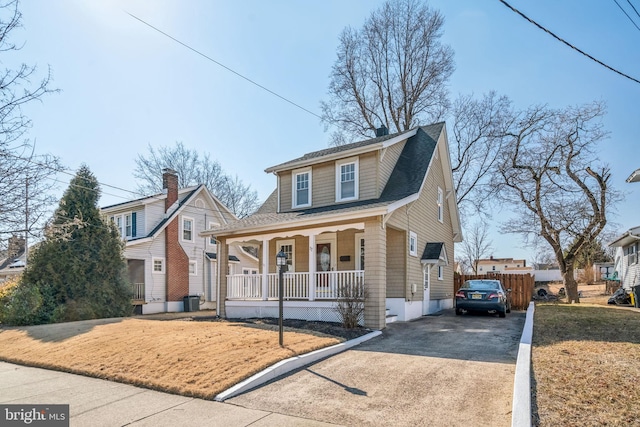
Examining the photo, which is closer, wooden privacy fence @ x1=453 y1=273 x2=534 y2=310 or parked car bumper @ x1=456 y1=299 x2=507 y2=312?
parked car bumper @ x1=456 y1=299 x2=507 y2=312

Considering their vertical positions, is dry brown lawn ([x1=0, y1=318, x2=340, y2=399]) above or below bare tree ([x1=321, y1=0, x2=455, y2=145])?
below

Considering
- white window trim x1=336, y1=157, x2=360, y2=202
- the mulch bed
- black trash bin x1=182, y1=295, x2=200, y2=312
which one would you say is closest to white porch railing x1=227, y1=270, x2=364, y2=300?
the mulch bed

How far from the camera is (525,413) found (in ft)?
14.6

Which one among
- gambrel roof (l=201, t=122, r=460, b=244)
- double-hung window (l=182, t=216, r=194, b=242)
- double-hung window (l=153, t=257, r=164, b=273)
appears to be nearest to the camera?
gambrel roof (l=201, t=122, r=460, b=244)

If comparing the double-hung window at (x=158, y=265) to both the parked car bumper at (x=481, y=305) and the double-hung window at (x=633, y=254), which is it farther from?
the double-hung window at (x=633, y=254)

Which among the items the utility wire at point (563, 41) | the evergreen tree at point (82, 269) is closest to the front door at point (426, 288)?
the utility wire at point (563, 41)

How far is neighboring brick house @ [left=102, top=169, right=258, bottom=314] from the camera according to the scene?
22250mm

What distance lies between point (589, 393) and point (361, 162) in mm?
10163

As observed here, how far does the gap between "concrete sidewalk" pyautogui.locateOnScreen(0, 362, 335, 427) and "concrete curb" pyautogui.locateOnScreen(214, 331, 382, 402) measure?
0.32 metres

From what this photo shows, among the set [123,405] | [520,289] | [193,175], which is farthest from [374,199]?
[193,175]

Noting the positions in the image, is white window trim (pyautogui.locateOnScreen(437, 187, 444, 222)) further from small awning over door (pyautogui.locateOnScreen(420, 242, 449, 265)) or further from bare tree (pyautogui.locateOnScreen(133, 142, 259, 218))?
bare tree (pyautogui.locateOnScreen(133, 142, 259, 218))

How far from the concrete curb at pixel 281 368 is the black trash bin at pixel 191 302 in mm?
16179

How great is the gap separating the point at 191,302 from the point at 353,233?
12426 mm

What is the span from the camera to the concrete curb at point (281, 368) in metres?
6.12
